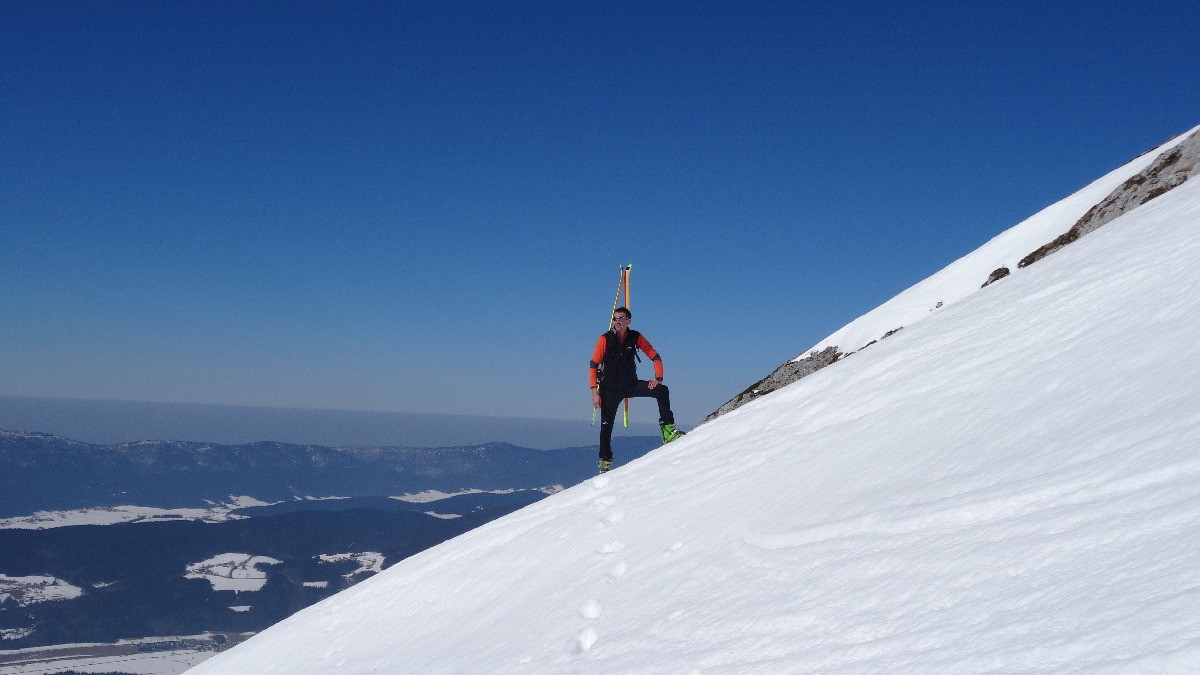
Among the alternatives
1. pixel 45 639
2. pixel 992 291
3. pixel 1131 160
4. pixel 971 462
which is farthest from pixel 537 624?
pixel 45 639

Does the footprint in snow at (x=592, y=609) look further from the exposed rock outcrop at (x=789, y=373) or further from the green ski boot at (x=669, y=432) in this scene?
the exposed rock outcrop at (x=789, y=373)

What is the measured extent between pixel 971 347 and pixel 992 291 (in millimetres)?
3532

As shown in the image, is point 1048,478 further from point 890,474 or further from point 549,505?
point 549,505

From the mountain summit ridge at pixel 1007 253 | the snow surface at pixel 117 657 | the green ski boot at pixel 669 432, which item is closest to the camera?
the green ski boot at pixel 669 432

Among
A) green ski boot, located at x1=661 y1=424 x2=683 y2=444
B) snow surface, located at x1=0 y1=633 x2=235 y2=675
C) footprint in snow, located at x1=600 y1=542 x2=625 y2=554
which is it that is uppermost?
green ski boot, located at x1=661 y1=424 x2=683 y2=444

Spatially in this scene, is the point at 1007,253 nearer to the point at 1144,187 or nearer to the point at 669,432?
the point at 1144,187

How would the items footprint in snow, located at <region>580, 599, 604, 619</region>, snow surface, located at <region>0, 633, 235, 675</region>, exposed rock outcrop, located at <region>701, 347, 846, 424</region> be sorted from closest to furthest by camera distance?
footprint in snow, located at <region>580, 599, 604, 619</region>
exposed rock outcrop, located at <region>701, 347, 846, 424</region>
snow surface, located at <region>0, 633, 235, 675</region>

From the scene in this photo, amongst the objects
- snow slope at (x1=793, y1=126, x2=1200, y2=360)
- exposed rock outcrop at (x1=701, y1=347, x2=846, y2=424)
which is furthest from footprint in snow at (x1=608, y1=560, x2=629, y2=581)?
snow slope at (x1=793, y1=126, x2=1200, y2=360)

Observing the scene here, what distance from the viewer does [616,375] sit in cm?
1323

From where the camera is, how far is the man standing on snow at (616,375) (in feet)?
43.0

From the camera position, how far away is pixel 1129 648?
2.07 m

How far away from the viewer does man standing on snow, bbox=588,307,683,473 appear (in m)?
13.1

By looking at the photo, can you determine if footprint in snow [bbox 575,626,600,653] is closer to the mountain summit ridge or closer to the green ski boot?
the green ski boot

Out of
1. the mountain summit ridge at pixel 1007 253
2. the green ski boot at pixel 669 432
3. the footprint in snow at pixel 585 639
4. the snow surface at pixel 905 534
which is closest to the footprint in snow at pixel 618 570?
the snow surface at pixel 905 534
